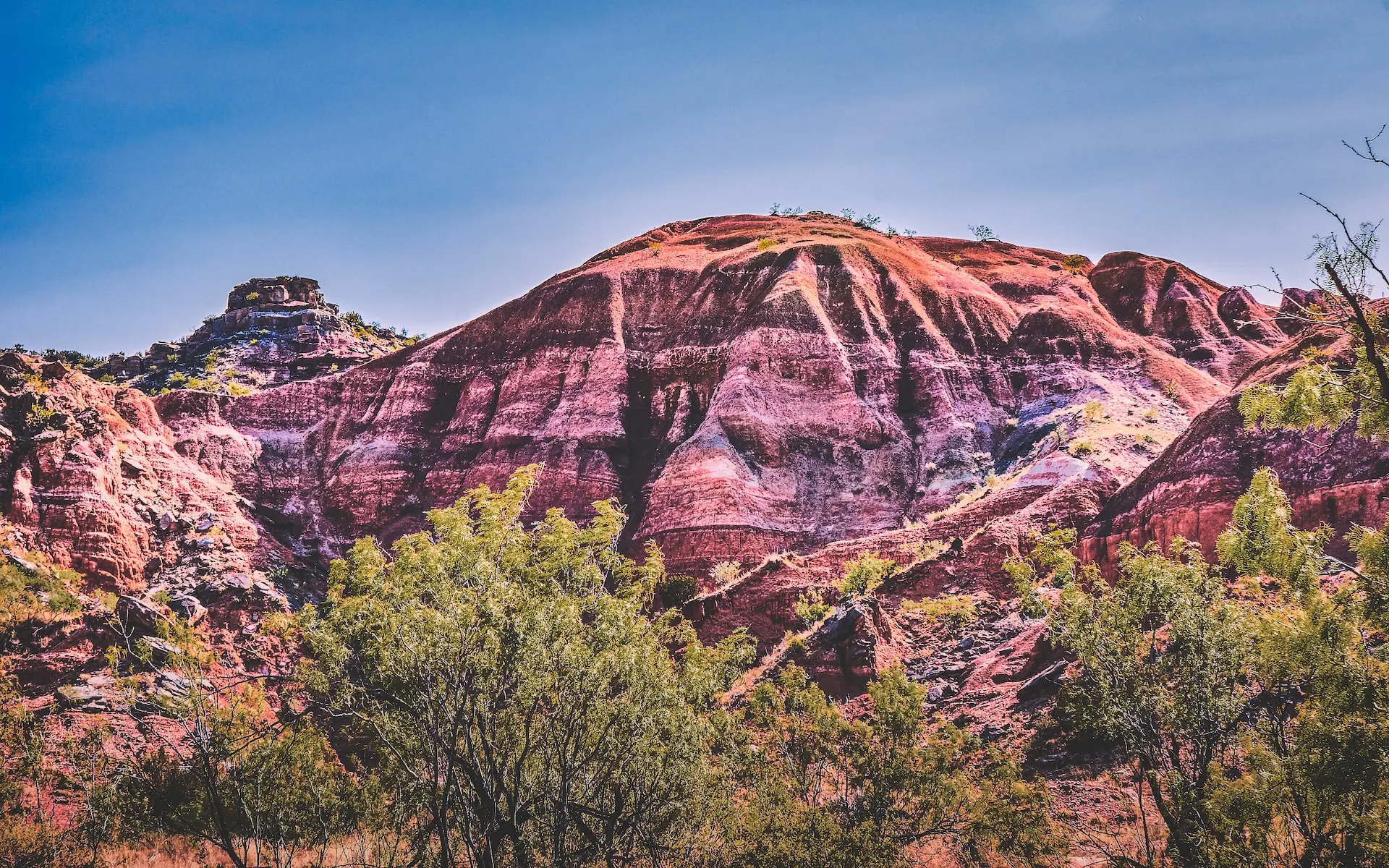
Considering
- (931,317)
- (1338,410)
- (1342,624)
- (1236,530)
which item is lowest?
(1342,624)

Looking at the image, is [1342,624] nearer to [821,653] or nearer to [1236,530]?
[1236,530]

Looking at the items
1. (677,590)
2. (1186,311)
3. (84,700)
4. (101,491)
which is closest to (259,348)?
(101,491)

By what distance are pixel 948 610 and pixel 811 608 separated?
17.6 feet

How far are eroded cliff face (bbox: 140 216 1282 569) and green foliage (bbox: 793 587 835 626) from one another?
9.54 m

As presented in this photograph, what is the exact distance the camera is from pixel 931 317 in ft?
224

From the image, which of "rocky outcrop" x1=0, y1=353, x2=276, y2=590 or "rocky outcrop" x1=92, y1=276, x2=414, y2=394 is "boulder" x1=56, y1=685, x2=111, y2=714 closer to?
"rocky outcrop" x1=0, y1=353, x2=276, y2=590

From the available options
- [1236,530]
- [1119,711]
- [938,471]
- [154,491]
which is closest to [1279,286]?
[1236,530]

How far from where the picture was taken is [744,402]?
5678 cm

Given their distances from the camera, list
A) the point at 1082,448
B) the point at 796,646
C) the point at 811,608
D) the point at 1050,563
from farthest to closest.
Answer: the point at 1082,448
the point at 811,608
the point at 796,646
the point at 1050,563

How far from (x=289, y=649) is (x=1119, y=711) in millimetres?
34689

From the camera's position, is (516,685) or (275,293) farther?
(275,293)

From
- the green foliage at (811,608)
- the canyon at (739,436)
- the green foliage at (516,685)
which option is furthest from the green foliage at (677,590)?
the green foliage at (516,685)

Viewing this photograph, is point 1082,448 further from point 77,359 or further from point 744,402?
point 77,359

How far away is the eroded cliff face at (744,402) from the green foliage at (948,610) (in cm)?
1142
